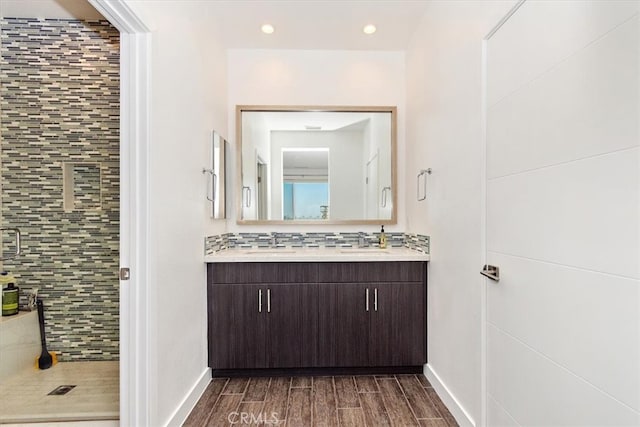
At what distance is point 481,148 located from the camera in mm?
1548

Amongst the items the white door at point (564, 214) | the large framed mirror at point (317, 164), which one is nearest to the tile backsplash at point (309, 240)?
the large framed mirror at point (317, 164)

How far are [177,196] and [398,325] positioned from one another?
5.63ft

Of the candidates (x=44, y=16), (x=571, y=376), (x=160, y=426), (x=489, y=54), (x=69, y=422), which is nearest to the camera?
(x=571, y=376)

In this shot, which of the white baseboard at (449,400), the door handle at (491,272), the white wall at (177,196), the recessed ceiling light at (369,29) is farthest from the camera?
the recessed ceiling light at (369,29)

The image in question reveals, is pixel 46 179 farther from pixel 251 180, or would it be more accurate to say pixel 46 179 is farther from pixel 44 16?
pixel 251 180

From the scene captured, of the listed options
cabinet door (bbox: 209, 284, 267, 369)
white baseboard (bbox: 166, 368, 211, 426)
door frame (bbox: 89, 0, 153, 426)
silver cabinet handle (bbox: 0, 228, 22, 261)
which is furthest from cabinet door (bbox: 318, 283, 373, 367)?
silver cabinet handle (bbox: 0, 228, 22, 261)

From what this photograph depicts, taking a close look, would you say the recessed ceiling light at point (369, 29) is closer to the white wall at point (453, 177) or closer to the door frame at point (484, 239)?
the white wall at point (453, 177)

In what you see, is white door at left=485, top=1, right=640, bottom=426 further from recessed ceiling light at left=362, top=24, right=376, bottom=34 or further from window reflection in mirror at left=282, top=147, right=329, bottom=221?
window reflection in mirror at left=282, top=147, right=329, bottom=221

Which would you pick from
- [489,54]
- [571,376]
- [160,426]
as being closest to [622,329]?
[571,376]

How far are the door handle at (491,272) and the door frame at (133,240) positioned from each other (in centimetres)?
154

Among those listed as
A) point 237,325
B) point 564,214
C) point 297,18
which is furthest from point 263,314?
point 297,18

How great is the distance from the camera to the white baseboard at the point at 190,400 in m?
1.76

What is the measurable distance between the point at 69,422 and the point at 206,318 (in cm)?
87

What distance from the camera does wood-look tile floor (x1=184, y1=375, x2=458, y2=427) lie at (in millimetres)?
1856
